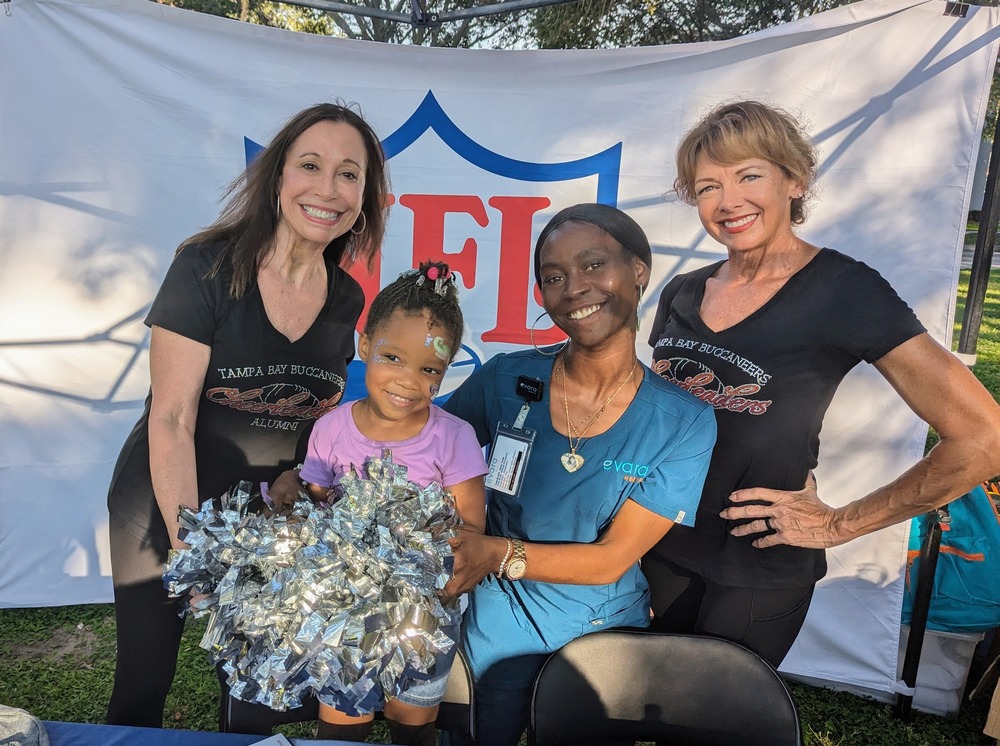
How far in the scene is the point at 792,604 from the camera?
172cm

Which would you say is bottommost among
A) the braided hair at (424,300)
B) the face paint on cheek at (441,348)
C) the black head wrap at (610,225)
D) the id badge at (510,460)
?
the id badge at (510,460)

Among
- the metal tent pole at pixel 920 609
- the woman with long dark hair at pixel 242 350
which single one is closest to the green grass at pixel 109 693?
the metal tent pole at pixel 920 609

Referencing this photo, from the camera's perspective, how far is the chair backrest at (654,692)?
4.78 ft

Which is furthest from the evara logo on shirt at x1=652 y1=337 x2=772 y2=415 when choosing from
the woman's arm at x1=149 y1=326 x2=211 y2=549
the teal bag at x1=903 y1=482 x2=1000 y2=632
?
the teal bag at x1=903 y1=482 x2=1000 y2=632

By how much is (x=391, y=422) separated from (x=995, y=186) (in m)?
2.00

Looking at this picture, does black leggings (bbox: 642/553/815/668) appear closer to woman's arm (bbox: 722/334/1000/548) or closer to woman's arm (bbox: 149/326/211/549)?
woman's arm (bbox: 722/334/1000/548)

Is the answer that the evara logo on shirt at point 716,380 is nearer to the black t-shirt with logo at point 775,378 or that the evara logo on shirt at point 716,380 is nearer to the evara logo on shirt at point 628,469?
the black t-shirt with logo at point 775,378

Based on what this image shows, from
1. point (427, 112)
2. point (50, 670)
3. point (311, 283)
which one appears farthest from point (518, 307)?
point (50, 670)

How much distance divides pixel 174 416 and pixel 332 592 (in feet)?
3.28

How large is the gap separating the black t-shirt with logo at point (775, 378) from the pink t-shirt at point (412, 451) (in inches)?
24.2

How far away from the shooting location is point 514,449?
1.47 m

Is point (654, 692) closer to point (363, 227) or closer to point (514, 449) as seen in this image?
point (514, 449)

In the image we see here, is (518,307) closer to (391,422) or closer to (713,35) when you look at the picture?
(391,422)

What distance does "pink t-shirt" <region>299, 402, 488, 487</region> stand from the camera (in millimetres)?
1393
